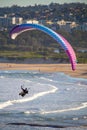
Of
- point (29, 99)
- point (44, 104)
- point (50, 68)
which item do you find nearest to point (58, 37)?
point (29, 99)

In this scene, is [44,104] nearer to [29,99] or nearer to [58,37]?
[29,99]

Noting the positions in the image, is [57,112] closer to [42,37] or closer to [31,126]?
[31,126]

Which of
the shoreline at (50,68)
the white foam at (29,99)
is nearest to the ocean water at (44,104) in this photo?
the white foam at (29,99)

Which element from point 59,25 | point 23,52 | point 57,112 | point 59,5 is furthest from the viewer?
point 59,5

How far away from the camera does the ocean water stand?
24.2 metres

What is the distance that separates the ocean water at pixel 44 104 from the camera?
24.2 meters

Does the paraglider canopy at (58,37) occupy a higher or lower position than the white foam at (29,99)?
higher

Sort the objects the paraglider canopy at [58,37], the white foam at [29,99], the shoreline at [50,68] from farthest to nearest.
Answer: the shoreline at [50,68] < the paraglider canopy at [58,37] < the white foam at [29,99]

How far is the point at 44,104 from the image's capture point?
3092cm

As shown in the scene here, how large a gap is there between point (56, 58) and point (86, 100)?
36.2m

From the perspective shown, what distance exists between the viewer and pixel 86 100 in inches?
1292

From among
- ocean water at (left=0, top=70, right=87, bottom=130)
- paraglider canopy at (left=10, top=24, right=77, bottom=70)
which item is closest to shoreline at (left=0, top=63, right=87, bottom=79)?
ocean water at (left=0, top=70, right=87, bottom=130)

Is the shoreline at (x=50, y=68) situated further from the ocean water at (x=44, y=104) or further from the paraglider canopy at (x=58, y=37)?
the paraglider canopy at (x=58, y=37)

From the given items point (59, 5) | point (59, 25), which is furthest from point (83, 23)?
point (59, 5)
